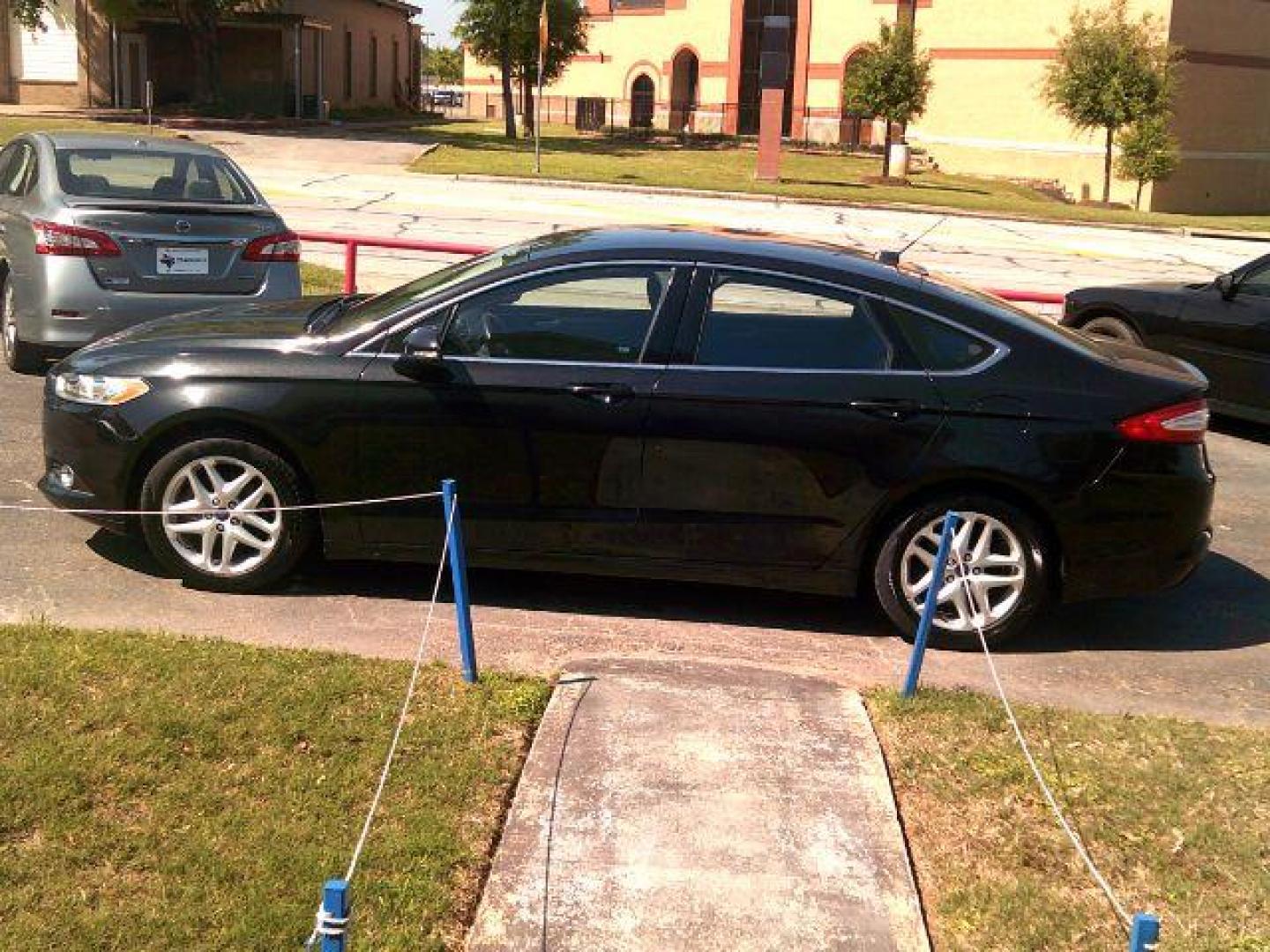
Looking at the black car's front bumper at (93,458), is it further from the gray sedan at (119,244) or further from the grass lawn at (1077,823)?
the grass lawn at (1077,823)

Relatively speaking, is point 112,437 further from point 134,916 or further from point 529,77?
point 529,77

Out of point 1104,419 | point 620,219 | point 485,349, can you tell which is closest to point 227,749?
point 485,349

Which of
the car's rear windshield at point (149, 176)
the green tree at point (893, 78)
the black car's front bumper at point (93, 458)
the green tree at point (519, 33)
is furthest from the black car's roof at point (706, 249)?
the green tree at point (519, 33)

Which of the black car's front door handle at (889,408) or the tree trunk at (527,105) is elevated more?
the tree trunk at (527,105)

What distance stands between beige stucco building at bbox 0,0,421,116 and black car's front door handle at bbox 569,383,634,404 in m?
45.8

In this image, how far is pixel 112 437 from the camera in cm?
552

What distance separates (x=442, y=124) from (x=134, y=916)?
57.1 meters

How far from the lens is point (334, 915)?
8.42 ft

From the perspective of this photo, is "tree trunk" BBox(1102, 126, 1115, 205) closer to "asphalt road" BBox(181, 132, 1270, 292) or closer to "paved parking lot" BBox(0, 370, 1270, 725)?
"asphalt road" BBox(181, 132, 1270, 292)

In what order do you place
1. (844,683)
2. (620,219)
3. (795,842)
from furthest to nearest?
(620,219)
(844,683)
(795,842)

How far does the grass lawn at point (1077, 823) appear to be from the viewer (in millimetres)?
3498

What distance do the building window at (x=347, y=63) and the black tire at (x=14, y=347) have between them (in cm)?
5104

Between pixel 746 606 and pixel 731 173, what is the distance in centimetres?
3363

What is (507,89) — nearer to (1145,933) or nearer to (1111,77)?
(1111,77)
